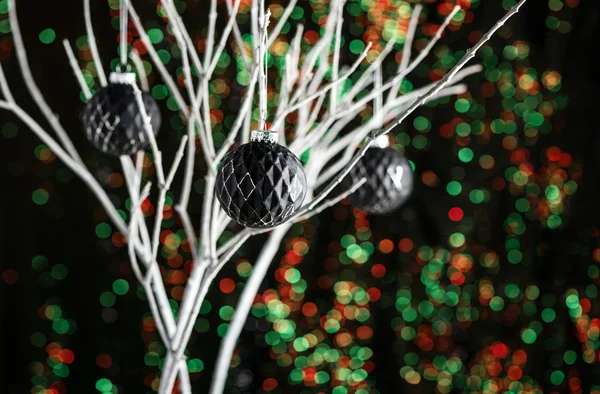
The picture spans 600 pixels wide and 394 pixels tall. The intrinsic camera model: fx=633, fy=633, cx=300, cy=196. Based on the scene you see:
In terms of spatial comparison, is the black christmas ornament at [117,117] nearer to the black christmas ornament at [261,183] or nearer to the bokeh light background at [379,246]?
the black christmas ornament at [261,183]

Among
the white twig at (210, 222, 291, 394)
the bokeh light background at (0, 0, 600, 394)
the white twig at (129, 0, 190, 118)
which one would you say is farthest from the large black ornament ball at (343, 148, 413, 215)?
the bokeh light background at (0, 0, 600, 394)

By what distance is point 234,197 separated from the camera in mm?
811

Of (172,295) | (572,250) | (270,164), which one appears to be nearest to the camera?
(270,164)

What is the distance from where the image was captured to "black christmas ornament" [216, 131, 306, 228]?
794mm

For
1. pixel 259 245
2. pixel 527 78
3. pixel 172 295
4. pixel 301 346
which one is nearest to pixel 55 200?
pixel 172 295

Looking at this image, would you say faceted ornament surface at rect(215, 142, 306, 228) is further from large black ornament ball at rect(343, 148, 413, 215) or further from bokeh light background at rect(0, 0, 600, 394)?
bokeh light background at rect(0, 0, 600, 394)

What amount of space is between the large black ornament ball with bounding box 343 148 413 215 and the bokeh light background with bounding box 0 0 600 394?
0.68m

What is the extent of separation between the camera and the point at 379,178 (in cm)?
124

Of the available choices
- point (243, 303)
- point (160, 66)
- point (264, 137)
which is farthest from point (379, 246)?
point (264, 137)

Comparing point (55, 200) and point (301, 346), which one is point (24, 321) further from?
point (301, 346)

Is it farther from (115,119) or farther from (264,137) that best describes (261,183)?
(115,119)

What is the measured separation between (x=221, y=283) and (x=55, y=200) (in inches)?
23.2

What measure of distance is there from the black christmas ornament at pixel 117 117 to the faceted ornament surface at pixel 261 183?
0.38 meters

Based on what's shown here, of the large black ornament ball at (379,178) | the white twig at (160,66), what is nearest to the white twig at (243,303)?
the large black ornament ball at (379,178)
